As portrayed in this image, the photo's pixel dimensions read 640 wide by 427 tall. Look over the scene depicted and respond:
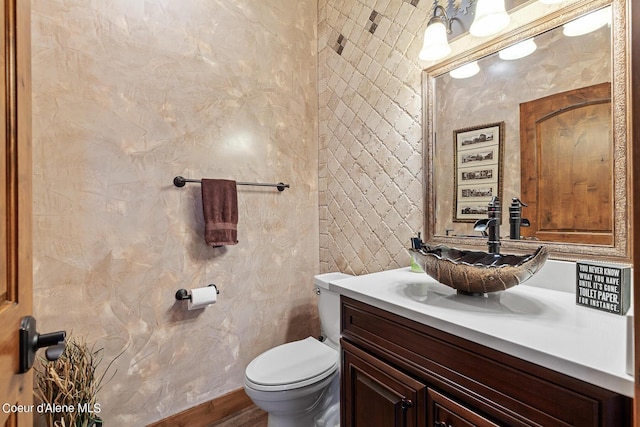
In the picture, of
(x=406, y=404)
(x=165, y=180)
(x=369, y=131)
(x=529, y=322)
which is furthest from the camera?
(x=369, y=131)

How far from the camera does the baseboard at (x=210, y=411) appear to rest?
167 cm

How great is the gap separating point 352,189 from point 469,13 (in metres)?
1.07

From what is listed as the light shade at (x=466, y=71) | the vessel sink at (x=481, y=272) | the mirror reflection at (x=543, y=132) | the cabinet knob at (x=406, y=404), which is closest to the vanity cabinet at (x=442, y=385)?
the cabinet knob at (x=406, y=404)

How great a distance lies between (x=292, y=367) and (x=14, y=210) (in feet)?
4.21

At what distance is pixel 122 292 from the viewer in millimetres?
1535

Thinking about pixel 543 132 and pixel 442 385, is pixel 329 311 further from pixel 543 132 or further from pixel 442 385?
pixel 543 132

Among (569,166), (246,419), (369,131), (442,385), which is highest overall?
(369,131)

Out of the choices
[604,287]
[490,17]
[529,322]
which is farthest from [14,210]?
[490,17]

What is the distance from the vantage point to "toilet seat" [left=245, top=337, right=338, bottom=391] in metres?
1.38

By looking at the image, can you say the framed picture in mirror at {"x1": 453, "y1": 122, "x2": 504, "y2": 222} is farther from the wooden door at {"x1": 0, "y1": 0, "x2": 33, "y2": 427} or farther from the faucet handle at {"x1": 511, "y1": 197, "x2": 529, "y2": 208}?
the wooden door at {"x1": 0, "y1": 0, "x2": 33, "y2": 427}

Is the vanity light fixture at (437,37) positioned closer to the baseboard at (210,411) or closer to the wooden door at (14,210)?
the wooden door at (14,210)

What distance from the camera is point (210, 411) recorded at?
178 centimetres

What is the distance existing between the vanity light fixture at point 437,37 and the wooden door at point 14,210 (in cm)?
144

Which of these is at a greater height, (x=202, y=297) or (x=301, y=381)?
(x=202, y=297)
